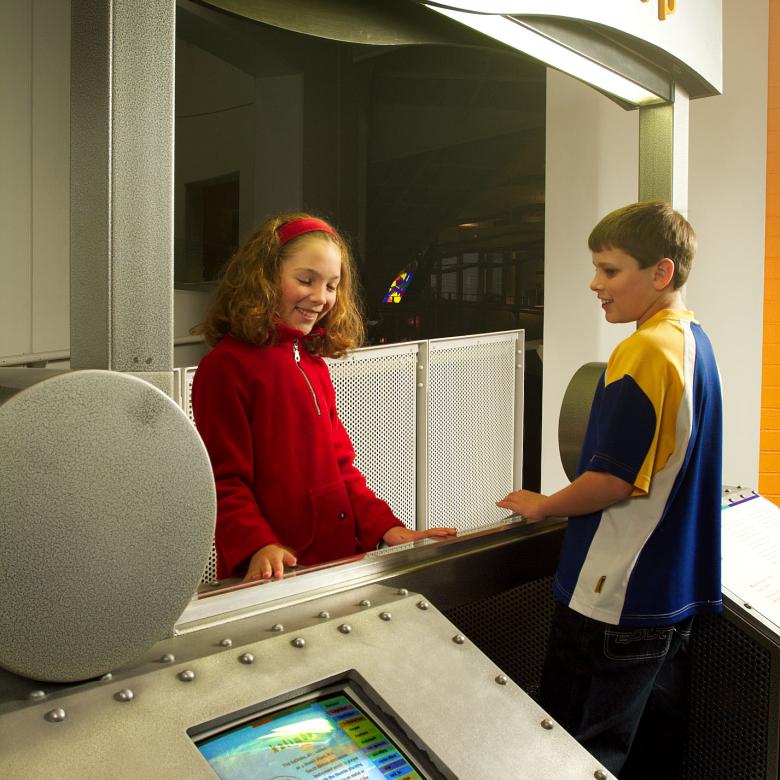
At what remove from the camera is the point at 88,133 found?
0.81 m

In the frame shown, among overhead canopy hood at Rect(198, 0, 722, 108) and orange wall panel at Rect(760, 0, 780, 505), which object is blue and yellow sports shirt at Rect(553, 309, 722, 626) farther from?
orange wall panel at Rect(760, 0, 780, 505)

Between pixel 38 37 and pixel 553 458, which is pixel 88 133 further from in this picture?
pixel 38 37

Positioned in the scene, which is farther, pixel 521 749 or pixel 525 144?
pixel 525 144

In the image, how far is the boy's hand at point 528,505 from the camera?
4.50 ft

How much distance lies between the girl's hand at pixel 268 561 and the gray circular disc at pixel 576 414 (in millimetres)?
558

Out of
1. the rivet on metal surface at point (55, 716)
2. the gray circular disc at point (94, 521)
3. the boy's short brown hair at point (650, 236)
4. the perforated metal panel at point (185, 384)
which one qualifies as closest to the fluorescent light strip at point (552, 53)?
the boy's short brown hair at point (650, 236)

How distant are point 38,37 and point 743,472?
4.20 meters

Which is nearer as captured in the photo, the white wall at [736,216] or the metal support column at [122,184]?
the metal support column at [122,184]

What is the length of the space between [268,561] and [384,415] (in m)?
2.38

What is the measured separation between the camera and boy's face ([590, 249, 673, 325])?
1.43 meters

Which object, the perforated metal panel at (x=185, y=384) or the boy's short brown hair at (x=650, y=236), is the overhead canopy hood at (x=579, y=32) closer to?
the boy's short brown hair at (x=650, y=236)

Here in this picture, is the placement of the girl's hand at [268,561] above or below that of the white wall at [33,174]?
below

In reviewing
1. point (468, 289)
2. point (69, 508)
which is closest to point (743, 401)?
point (468, 289)

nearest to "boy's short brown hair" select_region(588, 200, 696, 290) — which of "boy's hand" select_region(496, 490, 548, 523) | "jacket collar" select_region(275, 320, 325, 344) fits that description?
"boy's hand" select_region(496, 490, 548, 523)
